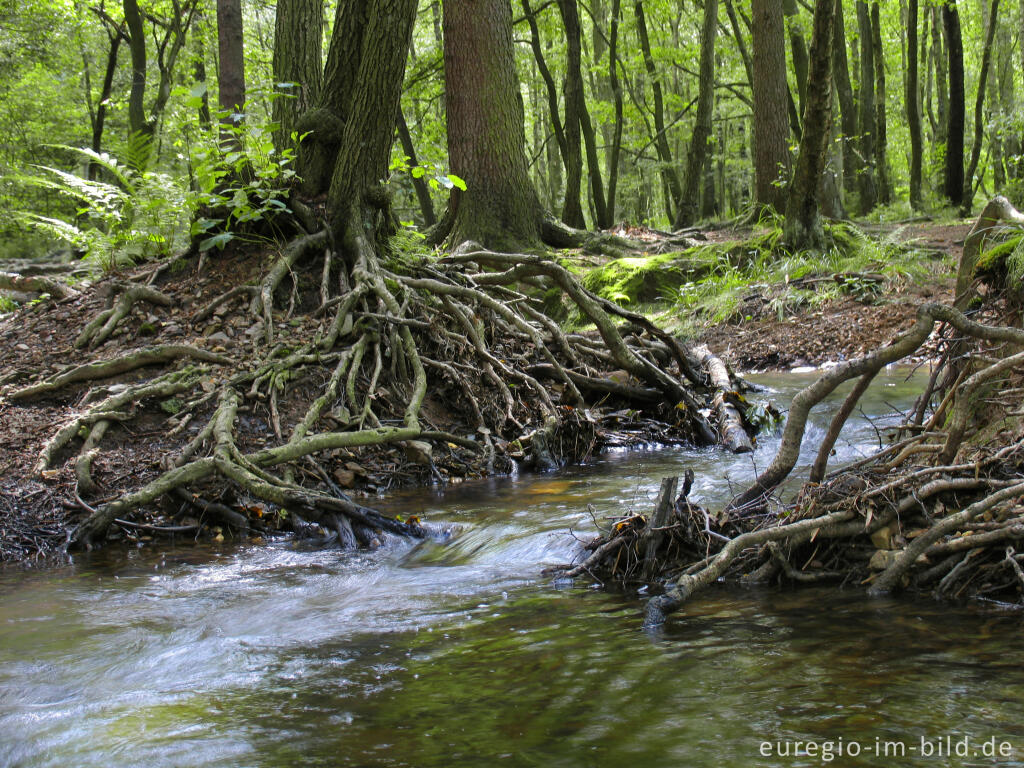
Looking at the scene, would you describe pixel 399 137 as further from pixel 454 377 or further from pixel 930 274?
pixel 454 377

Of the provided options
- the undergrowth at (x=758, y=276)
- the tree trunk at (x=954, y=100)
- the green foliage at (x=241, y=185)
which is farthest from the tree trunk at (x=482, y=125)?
the tree trunk at (x=954, y=100)

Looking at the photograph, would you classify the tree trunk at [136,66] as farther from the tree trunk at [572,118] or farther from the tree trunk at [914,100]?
the tree trunk at [914,100]

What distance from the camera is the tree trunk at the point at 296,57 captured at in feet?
25.6

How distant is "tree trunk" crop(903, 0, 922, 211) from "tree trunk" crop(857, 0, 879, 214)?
94 cm

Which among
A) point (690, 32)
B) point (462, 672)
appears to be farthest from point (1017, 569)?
point (690, 32)

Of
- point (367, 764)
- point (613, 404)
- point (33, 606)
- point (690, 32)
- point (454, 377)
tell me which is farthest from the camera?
point (690, 32)

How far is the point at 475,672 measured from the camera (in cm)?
279

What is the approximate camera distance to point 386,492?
5820 millimetres

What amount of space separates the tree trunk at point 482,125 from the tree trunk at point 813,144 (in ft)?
13.3

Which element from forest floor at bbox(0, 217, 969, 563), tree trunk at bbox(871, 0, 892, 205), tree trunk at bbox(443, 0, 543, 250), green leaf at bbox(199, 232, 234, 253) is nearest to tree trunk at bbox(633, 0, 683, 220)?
tree trunk at bbox(871, 0, 892, 205)

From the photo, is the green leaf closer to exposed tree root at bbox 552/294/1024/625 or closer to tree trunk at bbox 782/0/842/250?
exposed tree root at bbox 552/294/1024/625

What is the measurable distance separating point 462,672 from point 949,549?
1.85m

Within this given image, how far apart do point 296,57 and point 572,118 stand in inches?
342

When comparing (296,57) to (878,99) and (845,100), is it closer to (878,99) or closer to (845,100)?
(845,100)
